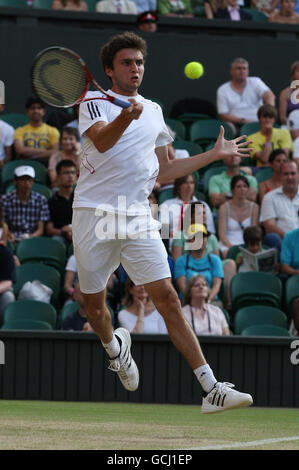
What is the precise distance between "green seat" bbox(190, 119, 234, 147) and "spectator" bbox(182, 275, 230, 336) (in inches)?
141

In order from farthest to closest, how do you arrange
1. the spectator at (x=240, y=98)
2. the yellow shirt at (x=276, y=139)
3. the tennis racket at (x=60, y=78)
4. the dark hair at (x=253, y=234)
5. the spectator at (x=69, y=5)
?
the spectator at (x=69, y=5) → the spectator at (x=240, y=98) → the yellow shirt at (x=276, y=139) → the dark hair at (x=253, y=234) → the tennis racket at (x=60, y=78)

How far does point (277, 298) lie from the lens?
970 centimetres

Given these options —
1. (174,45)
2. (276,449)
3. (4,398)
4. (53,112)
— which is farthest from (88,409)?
(174,45)

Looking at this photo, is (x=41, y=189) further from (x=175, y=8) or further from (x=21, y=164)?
(x=175, y=8)

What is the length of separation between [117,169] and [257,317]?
172 inches

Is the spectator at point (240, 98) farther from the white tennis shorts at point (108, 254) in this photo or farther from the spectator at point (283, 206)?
the white tennis shorts at point (108, 254)

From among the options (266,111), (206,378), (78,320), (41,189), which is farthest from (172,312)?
(266,111)

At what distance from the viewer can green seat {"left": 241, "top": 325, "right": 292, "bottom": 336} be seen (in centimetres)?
920

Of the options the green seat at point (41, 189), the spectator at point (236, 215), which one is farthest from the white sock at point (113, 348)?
the green seat at point (41, 189)

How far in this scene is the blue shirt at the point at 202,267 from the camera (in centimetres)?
949

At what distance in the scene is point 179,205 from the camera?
10102mm

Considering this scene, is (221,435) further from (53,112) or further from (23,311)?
→ (53,112)

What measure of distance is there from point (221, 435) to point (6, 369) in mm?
3799

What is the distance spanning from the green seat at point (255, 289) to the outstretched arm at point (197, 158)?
13.2 feet
